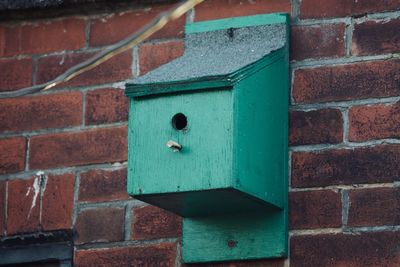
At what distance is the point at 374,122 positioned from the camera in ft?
8.93

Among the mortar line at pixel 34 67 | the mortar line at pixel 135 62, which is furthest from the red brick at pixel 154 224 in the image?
the mortar line at pixel 34 67

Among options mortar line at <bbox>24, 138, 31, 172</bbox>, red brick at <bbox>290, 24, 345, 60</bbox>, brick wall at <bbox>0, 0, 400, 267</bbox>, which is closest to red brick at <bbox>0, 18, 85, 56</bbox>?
brick wall at <bbox>0, 0, 400, 267</bbox>

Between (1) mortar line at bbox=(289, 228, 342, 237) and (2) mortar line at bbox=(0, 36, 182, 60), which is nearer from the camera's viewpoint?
(1) mortar line at bbox=(289, 228, 342, 237)

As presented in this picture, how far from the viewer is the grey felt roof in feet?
8.63

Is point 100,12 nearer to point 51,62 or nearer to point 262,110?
point 51,62

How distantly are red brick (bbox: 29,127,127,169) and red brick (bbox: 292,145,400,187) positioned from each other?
1.45ft

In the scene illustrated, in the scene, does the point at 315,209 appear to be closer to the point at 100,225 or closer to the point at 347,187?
the point at 347,187

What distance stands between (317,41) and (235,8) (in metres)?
0.23

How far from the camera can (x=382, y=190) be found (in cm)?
266

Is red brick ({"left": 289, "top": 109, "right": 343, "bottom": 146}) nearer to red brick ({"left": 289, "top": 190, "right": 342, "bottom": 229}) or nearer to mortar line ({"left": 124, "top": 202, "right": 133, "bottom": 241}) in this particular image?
red brick ({"left": 289, "top": 190, "right": 342, "bottom": 229})

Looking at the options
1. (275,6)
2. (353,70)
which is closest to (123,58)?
(275,6)

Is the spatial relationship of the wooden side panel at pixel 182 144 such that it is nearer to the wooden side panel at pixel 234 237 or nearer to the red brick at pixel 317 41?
the wooden side panel at pixel 234 237

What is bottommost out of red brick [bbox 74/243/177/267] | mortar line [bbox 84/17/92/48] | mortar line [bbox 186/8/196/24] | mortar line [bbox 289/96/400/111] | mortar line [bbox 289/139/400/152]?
red brick [bbox 74/243/177/267]

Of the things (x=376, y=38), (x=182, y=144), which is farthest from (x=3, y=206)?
(x=376, y=38)
